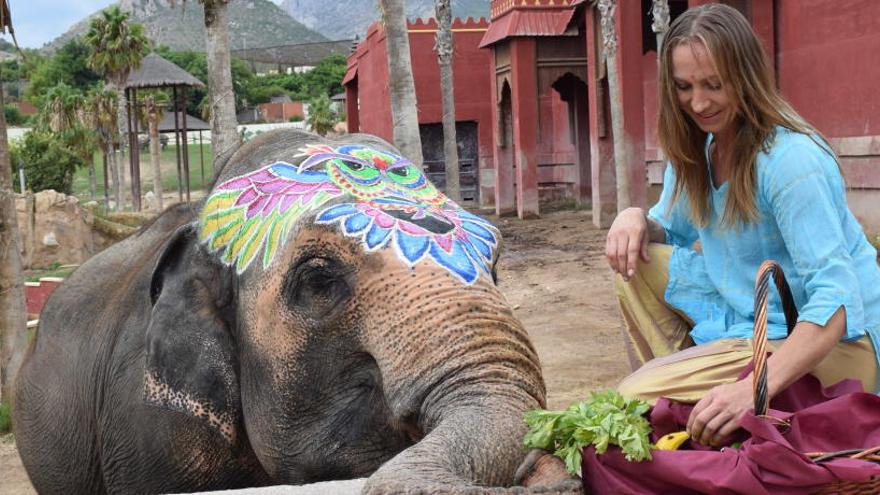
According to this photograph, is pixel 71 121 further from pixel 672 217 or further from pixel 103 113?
pixel 672 217

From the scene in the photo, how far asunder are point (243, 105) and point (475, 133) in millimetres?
61156

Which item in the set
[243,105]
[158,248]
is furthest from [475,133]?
[243,105]

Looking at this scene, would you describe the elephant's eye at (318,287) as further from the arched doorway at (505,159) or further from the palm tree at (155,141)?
the palm tree at (155,141)

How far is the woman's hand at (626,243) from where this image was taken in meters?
2.95

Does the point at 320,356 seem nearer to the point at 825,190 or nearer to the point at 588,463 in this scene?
the point at 588,463

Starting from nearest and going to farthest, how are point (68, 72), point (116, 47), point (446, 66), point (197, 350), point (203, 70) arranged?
1. point (197, 350)
2. point (446, 66)
3. point (116, 47)
4. point (68, 72)
5. point (203, 70)

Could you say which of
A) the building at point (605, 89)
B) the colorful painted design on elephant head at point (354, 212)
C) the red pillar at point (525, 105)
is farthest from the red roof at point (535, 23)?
the colorful painted design on elephant head at point (354, 212)

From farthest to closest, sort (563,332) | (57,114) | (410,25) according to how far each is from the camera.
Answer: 1. (57,114)
2. (410,25)
3. (563,332)

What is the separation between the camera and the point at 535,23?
73.0 ft

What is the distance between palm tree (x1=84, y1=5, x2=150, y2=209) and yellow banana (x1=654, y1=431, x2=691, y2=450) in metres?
40.6

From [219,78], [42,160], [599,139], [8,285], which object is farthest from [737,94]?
[42,160]

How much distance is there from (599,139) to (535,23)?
12.3 ft

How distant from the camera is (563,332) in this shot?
37.8 feet

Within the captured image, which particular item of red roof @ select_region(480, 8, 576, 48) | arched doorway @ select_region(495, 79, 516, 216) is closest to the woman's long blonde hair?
red roof @ select_region(480, 8, 576, 48)
